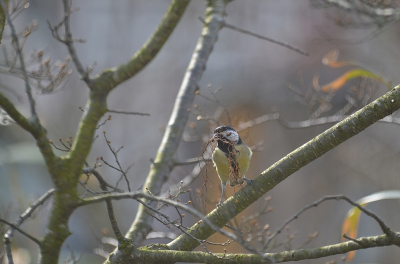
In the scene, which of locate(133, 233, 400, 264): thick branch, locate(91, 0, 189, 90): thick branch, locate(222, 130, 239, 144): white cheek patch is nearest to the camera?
locate(133, 233, 400, 264): thick branch

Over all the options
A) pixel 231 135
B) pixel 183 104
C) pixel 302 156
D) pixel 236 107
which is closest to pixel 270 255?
pixel 302 156

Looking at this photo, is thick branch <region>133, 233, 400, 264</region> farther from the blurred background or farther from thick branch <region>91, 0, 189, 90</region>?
the blurred background

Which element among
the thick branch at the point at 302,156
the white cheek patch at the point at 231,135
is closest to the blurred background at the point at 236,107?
Answer: the white cheek patch at the point at 231,135

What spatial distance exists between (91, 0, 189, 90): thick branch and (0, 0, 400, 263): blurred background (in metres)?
3.30

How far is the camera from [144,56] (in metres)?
1.79

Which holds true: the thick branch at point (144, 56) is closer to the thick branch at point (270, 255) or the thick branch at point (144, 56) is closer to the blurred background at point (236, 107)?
the thick branch at point (270, 255)

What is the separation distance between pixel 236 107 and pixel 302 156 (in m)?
5.61

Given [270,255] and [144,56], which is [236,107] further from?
[270,255]

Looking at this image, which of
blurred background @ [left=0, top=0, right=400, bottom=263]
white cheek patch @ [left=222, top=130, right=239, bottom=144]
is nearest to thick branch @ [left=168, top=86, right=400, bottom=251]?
white cheek patch @ [left=222, top=130, right=239, bottom=144]

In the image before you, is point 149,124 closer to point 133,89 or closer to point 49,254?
point 133,89

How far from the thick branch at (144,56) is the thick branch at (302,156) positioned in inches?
28.3

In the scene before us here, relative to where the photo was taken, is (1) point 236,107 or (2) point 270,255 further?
(1) point 236,107

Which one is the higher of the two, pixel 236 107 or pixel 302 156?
pixel 236 107

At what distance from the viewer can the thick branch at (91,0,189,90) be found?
167 cm
